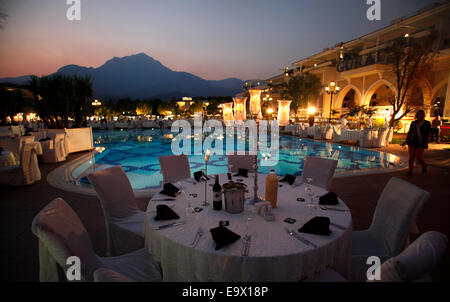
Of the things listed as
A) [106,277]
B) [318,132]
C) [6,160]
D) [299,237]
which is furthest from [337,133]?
[6,160]

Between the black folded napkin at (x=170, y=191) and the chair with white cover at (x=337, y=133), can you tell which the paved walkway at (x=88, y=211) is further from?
the chair with white cover at (x=337, y=133)

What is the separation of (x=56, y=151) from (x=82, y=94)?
3.94m

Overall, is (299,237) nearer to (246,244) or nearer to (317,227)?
(317,227)

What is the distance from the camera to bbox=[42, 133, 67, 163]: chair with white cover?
7086 millimetres

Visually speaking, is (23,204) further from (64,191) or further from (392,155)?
(392,155)

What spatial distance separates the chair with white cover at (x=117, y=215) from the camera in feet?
7.59

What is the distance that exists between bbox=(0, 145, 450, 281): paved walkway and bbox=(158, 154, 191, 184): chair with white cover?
99 cm

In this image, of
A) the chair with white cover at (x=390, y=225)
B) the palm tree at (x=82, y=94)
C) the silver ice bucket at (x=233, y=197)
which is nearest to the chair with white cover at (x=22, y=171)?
the silver ice bucket at (x=233, y=197)

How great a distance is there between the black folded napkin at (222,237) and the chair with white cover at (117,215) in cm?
121

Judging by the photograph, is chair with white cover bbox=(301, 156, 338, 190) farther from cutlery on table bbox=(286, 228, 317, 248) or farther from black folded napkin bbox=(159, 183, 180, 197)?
black folded napkin bbox=(159, 183, 180, 197)

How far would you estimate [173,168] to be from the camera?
353cm

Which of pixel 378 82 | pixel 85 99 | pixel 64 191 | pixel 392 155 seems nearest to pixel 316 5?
pixel 392 155

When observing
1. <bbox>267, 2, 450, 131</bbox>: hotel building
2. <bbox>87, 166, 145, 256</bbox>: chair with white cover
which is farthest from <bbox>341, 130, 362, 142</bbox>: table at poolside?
<bbox>87, 166, 145, 256</bbox>: chair with white cover

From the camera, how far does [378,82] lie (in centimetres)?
1898
